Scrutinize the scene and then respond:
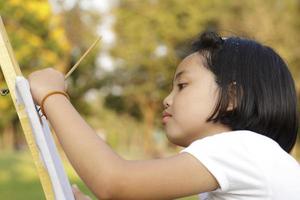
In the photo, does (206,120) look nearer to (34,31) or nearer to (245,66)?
(245,66)

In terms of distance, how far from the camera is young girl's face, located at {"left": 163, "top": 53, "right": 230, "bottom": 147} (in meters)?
1.36

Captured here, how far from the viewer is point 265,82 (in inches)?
55.7

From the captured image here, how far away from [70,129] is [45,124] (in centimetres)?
11

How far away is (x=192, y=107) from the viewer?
1.36 m

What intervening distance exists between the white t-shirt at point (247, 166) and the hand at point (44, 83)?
30cm

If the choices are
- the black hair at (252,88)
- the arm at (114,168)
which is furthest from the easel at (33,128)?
the black hair at (252,88)

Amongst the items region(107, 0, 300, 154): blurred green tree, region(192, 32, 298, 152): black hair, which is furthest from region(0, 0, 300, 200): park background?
region(192, 32, 298, 152): black hair

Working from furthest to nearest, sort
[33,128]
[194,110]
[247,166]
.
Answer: [194,110], [247,166], [33,128]

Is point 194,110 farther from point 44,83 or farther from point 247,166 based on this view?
point 44,83

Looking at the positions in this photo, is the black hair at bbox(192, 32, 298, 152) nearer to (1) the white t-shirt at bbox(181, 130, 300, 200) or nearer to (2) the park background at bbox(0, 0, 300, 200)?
(1) the white t-shirt at bbox(181, 130, 300, 200)

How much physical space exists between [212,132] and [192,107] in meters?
0.08

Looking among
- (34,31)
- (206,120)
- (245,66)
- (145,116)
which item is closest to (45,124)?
(206,120)

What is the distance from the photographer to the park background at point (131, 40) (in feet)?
61.3

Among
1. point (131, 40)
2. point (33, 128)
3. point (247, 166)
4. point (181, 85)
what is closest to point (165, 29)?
point (131, 40)
